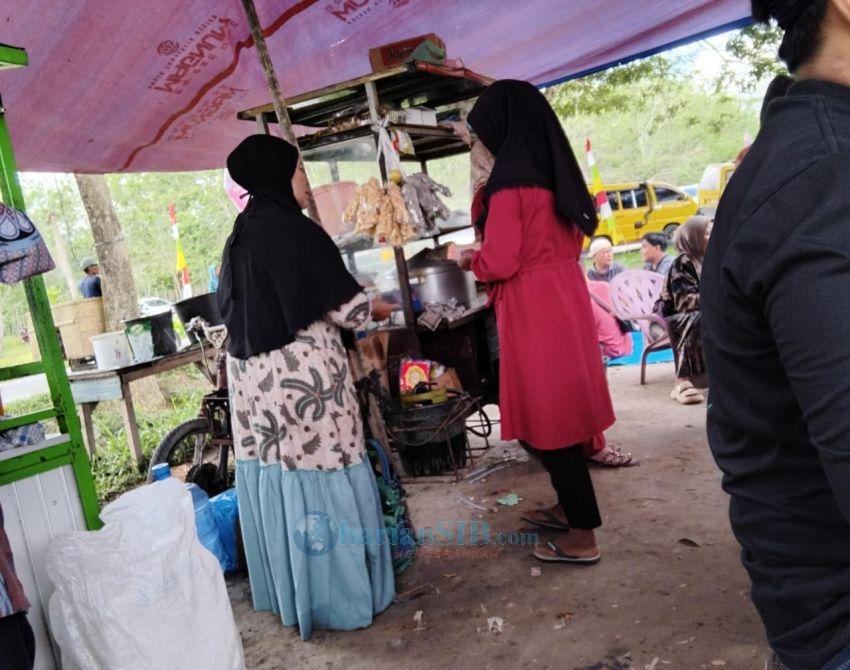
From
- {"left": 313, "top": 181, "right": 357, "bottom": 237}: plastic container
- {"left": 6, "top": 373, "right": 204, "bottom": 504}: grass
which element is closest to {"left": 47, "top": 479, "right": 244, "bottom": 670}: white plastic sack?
{"left": 313, "top": 181, "right": 357, "bottom": 237}: plastic container

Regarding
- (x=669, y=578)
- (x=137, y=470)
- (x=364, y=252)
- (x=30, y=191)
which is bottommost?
(x=669, y=578)

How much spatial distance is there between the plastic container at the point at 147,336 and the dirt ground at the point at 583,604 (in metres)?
2.54

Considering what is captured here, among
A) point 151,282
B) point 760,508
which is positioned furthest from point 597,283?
point 151,282

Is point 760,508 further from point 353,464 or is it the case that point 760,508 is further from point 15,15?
point 15,15

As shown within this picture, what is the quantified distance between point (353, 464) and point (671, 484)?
6.62ft

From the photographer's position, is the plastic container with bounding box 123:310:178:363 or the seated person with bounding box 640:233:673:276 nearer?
the plastic container with bounding box 123:310:178:363

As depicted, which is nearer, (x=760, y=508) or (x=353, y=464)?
(x=760, y=508)

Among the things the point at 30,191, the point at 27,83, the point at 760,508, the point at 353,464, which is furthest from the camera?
the point at 30,191

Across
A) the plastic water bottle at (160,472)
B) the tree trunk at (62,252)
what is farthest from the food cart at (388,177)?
the tree trunk at (62,252)

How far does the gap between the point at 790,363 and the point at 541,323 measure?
2.13m

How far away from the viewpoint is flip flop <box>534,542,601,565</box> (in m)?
2.97

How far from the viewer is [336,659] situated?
2605 millimetres

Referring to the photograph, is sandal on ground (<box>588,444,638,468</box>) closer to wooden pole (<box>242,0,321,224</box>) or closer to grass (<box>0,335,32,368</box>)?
wooden pole (<box>242,0,321,224</box>)

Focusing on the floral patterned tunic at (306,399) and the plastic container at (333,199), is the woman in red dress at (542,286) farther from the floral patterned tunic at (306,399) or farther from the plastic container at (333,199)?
the plastic container at (333,199)
